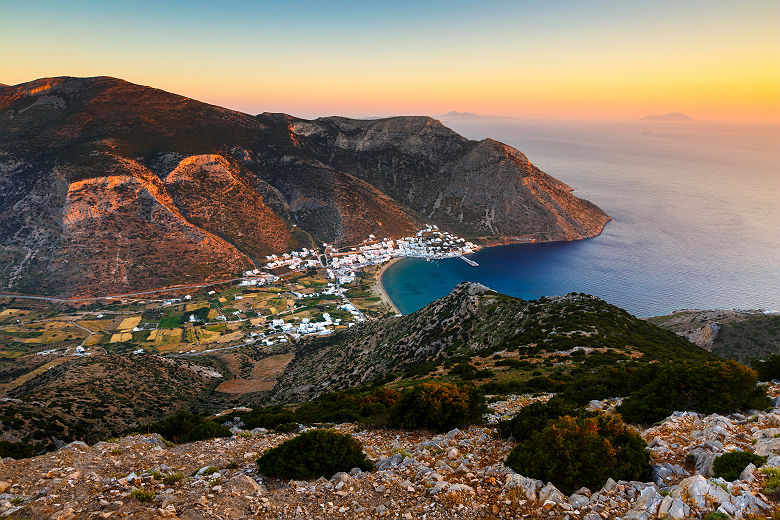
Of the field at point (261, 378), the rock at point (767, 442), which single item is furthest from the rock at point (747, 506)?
the field at point (261, 378)

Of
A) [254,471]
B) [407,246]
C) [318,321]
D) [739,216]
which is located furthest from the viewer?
[739,216]

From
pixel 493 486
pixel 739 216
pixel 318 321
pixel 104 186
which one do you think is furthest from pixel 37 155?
pixel 739 216

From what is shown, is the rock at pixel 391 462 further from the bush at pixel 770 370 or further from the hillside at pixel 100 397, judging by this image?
the hillside at pixel 100 397

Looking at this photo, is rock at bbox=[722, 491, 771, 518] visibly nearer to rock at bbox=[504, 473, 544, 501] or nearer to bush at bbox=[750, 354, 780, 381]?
rock at bbox=[504, 473, 544, 501]

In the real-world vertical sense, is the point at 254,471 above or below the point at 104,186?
below

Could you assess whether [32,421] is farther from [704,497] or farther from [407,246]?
[407,246]

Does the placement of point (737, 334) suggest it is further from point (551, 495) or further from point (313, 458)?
point (313, 458)
